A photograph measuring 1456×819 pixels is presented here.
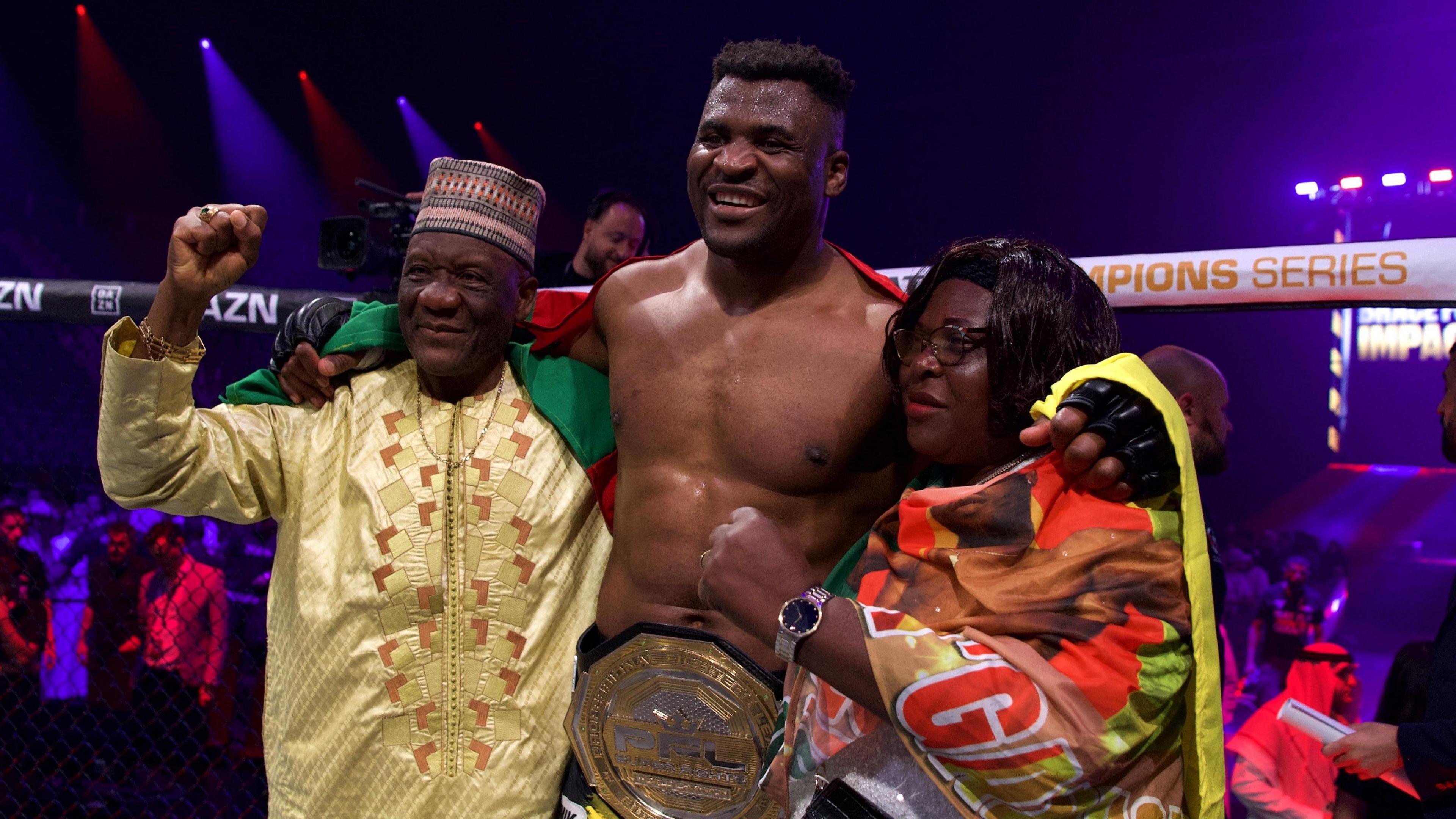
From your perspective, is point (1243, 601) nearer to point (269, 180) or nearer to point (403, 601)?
point (403, 601)

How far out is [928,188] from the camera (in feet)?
33.2

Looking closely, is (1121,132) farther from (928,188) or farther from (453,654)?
(453,654)

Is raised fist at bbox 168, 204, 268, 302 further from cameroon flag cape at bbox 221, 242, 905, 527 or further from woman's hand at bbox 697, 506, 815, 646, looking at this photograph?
woman's hand at bbox 697, 506, 815, 646

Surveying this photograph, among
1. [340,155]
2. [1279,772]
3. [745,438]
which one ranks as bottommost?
[1279,772]

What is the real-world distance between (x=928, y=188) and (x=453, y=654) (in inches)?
357

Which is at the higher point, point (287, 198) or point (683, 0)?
point (683, 0)

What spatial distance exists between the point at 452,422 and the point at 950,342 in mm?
1079

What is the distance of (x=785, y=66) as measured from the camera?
1.78 metres

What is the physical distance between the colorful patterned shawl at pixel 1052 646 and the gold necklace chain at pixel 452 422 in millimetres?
988

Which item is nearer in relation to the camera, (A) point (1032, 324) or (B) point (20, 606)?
(A) point (1032, 324)

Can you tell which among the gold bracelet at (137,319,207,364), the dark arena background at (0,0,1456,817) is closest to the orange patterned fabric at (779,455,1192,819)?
the gold bracelet at (137,319,207,364)

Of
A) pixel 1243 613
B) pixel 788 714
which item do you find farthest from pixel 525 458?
pixel 1243 613

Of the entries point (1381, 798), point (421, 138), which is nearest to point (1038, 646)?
point (1381, 798)

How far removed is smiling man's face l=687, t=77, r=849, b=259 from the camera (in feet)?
5.79
